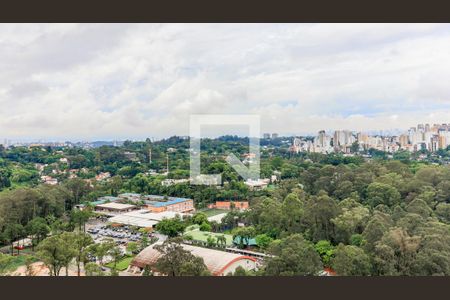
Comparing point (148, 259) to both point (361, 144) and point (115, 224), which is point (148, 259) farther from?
point (361, 144)

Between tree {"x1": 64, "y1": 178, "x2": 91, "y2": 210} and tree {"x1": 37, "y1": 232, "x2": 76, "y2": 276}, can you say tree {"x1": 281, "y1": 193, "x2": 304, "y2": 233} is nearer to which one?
tree {"x1": 37, "y1": 232, "x2": 76, "y2": 276}

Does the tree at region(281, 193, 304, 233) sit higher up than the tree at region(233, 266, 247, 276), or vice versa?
the tree at region(281, 193, 304, 233)

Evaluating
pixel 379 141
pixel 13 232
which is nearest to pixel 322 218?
pixel 379 141

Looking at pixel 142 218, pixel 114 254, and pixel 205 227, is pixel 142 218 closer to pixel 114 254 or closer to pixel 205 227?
pixel 205 227

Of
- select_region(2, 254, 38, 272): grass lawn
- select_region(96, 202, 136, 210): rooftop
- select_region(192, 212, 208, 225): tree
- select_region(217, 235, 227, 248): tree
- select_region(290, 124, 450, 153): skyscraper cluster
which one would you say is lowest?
select_region(2, 254, 38, 272): grass lawn

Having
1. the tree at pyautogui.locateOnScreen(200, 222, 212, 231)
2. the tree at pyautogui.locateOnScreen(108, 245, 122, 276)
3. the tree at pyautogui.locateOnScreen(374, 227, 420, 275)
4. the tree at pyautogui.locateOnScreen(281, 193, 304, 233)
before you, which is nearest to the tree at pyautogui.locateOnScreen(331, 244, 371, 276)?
the tree at pyautogui.locateOnScreen(374, 227, 420, 275)

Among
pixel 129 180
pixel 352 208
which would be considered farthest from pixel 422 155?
pixel 129 180
